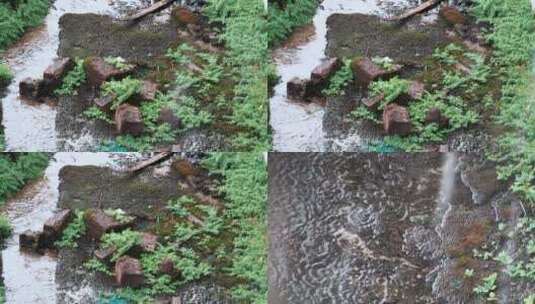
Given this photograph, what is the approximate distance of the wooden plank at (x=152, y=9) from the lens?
442cm

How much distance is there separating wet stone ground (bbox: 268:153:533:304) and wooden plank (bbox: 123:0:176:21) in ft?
3.23

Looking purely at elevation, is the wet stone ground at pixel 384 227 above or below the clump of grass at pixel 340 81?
below

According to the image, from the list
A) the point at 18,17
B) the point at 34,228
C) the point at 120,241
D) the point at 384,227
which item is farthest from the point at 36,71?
the point at 384,227

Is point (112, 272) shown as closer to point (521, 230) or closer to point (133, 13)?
point (133, 13)

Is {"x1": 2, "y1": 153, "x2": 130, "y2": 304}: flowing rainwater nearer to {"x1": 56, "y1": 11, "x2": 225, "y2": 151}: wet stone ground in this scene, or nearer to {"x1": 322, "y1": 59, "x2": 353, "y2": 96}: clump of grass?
{"x1": 56, "y1": 11, "x2": 225, "y2": 151}: wet stone ground

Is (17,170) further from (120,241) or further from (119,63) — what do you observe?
(119,63)

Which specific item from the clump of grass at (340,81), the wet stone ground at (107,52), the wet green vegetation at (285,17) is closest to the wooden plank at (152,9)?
the wet stone ground at (107,52)

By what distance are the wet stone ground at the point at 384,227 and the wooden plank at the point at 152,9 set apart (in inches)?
38.7

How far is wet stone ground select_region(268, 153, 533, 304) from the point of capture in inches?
152

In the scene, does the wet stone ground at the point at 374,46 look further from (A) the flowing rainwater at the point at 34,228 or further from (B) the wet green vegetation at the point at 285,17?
(A) the flowing rainwater at the point at 34,228

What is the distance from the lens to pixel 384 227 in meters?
4.00

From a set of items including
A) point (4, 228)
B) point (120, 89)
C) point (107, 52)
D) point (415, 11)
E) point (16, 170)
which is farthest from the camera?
point (415, 11)

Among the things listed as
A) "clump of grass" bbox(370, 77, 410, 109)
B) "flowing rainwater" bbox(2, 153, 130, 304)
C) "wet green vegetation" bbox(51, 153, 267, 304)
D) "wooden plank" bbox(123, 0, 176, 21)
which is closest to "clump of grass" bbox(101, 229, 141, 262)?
"wet green vegetation" bbox(51, 153, 267, 304)

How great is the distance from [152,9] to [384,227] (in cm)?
157
